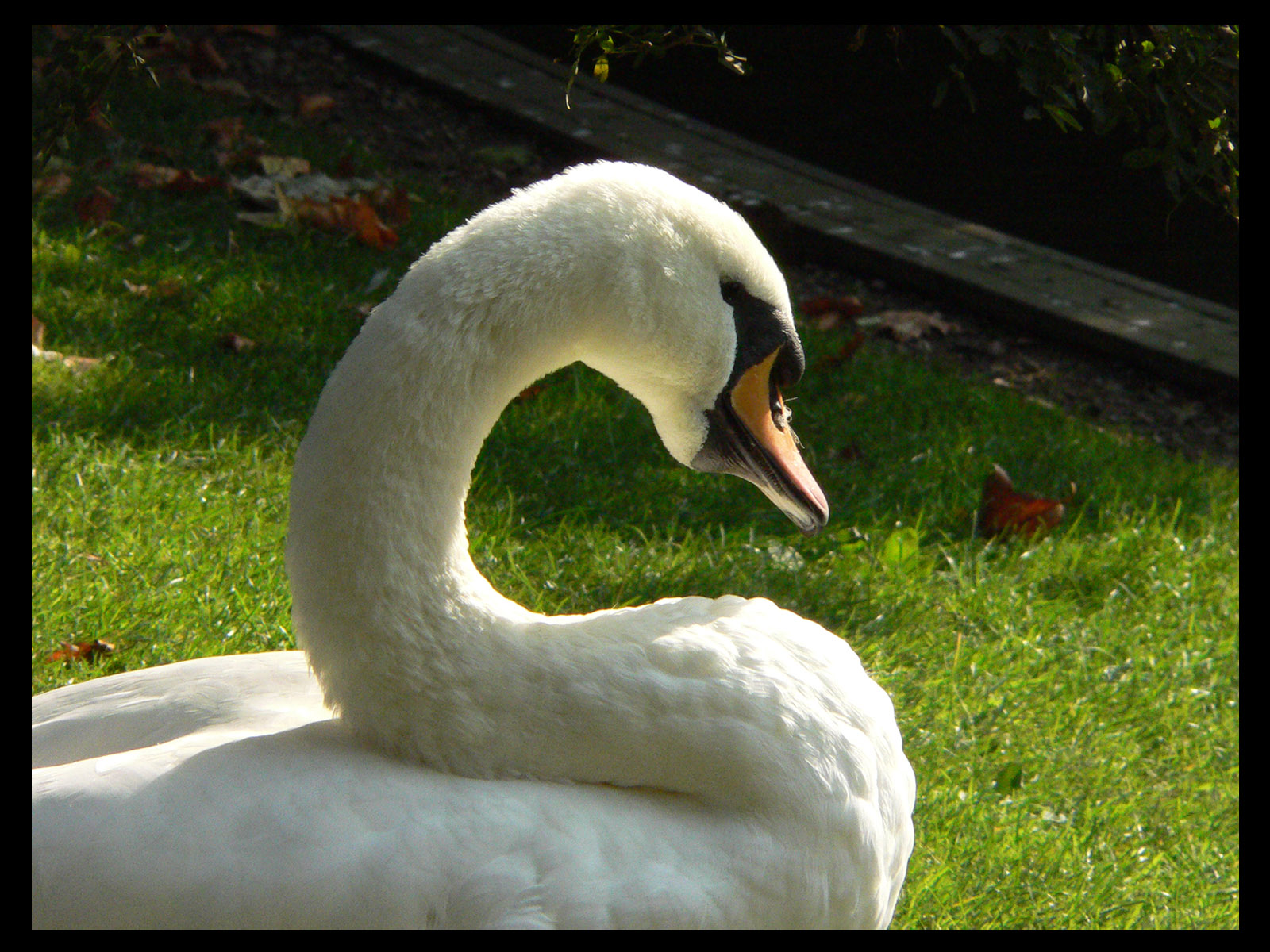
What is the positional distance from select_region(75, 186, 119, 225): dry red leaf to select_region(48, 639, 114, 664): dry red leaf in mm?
2425

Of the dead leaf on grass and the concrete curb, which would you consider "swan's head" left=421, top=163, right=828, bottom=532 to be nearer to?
the dead leaf on grass

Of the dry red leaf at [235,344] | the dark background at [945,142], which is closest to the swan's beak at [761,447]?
the dry red leaf at [235,344]

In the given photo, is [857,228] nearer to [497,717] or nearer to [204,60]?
[204,60]

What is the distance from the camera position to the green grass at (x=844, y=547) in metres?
2.79

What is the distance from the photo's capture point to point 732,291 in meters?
1.91

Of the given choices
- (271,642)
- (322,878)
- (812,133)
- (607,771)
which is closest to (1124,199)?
(812,133)

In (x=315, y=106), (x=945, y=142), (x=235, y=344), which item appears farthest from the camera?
(x=945, y=142)

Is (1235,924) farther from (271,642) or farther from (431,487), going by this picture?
(271,642)

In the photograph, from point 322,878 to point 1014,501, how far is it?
8.65 feet

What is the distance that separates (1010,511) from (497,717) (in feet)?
7.61

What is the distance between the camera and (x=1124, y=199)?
587cm

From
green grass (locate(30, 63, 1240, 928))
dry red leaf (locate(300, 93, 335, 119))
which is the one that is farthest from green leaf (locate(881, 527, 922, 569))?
dry red leaf (locate(300, 93, 335, 119))

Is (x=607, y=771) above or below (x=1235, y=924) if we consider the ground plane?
above

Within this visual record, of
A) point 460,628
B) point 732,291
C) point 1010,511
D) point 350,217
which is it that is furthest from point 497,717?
point 350,217
